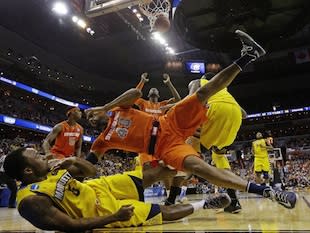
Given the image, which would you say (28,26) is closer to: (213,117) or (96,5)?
(96,5)

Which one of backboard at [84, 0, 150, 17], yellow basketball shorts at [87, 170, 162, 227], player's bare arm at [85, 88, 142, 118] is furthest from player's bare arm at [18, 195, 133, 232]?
backboard at [84, 0, 150, 17]

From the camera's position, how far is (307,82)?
25500 millimetres

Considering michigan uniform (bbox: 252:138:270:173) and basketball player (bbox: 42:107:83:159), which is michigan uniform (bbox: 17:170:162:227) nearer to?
basketball player (bbox: 42:107:83:159)

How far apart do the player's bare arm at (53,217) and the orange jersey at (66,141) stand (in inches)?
121

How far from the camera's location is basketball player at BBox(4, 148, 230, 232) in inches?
74.9

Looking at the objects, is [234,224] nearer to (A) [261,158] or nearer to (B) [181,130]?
(B) [181,130]

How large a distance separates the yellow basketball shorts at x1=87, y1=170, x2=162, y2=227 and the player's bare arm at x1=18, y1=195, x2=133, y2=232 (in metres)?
0.27

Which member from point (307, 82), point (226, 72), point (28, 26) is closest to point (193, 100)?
point (226, 72)

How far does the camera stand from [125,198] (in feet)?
8.13

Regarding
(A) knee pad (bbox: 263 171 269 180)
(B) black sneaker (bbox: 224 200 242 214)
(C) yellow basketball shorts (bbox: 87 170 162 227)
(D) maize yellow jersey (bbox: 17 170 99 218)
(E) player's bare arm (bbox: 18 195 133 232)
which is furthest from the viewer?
(A) knee pad (bbox: 263 171 269 180)

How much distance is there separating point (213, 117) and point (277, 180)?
24.7ft

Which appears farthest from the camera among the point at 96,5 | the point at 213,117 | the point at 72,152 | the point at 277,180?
the point at 277,180

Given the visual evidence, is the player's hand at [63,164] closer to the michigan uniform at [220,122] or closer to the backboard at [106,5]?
the michigan uniform at [220,122]

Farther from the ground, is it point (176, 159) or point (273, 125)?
point (273, 125)
